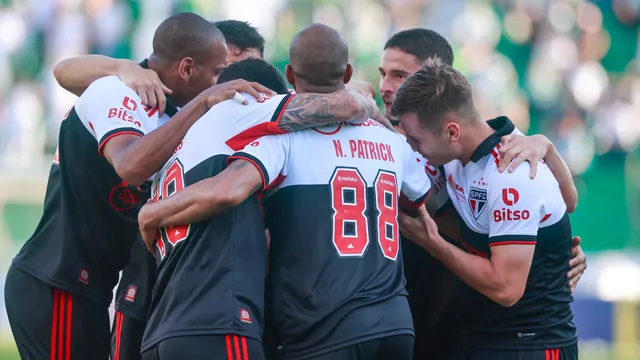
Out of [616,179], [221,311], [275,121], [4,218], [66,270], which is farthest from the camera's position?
[616,179]

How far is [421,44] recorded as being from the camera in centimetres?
662

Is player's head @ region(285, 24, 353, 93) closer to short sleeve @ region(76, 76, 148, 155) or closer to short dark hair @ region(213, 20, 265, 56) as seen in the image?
short sleeve @ region(76, 76, 148, 155)

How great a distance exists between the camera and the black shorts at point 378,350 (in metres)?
4.54

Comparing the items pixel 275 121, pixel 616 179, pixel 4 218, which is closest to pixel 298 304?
pixel 275 121

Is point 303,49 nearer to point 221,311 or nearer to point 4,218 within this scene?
point 221,311

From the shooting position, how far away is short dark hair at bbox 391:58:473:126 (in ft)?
17.1

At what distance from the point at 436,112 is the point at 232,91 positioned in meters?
1.20

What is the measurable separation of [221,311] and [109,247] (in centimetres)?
153

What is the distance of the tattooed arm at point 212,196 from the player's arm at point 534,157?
1.53 meters

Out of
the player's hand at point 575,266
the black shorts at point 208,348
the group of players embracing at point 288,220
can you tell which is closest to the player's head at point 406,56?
the group of players embracing at point 288,220

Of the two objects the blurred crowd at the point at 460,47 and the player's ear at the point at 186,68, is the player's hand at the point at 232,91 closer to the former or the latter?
the player's ear at the point at 186,68

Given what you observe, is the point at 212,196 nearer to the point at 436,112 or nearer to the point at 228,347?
the point at 228,347

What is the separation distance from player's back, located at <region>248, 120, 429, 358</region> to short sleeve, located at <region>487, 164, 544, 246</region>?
2.11 feet

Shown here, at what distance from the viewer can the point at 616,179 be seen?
1498 cm
